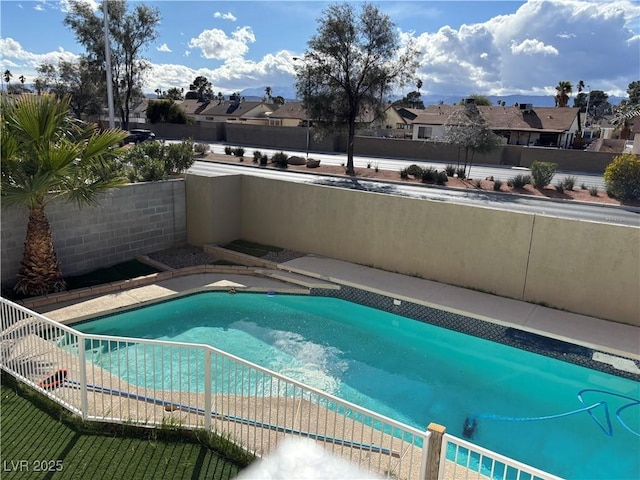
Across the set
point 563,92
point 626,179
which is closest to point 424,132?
point 563,92

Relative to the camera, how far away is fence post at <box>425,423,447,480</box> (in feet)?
12.0

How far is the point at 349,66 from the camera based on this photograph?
25172 millimetres

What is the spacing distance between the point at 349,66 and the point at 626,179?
47.3 ft

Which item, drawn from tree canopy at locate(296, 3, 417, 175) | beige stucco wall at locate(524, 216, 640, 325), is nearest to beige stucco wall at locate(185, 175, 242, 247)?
beige stucco wall at locate(524, 216, 640, 325)

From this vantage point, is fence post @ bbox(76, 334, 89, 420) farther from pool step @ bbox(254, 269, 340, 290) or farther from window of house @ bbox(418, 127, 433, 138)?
window of house @ bbox(418, 127, 433, 138)

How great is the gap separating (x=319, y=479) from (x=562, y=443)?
4411mm

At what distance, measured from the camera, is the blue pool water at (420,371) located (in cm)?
666

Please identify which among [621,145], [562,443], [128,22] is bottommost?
[562,443]

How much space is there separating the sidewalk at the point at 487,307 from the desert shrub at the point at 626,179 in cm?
1608

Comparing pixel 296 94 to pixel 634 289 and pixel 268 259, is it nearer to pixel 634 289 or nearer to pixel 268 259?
pixel 268 259

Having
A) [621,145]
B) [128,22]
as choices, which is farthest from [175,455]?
[621,145]

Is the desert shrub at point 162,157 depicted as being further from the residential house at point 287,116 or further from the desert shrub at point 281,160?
the residential house at point 287,116

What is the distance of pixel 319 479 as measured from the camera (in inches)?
153

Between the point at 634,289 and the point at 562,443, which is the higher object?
the point at 634,289
